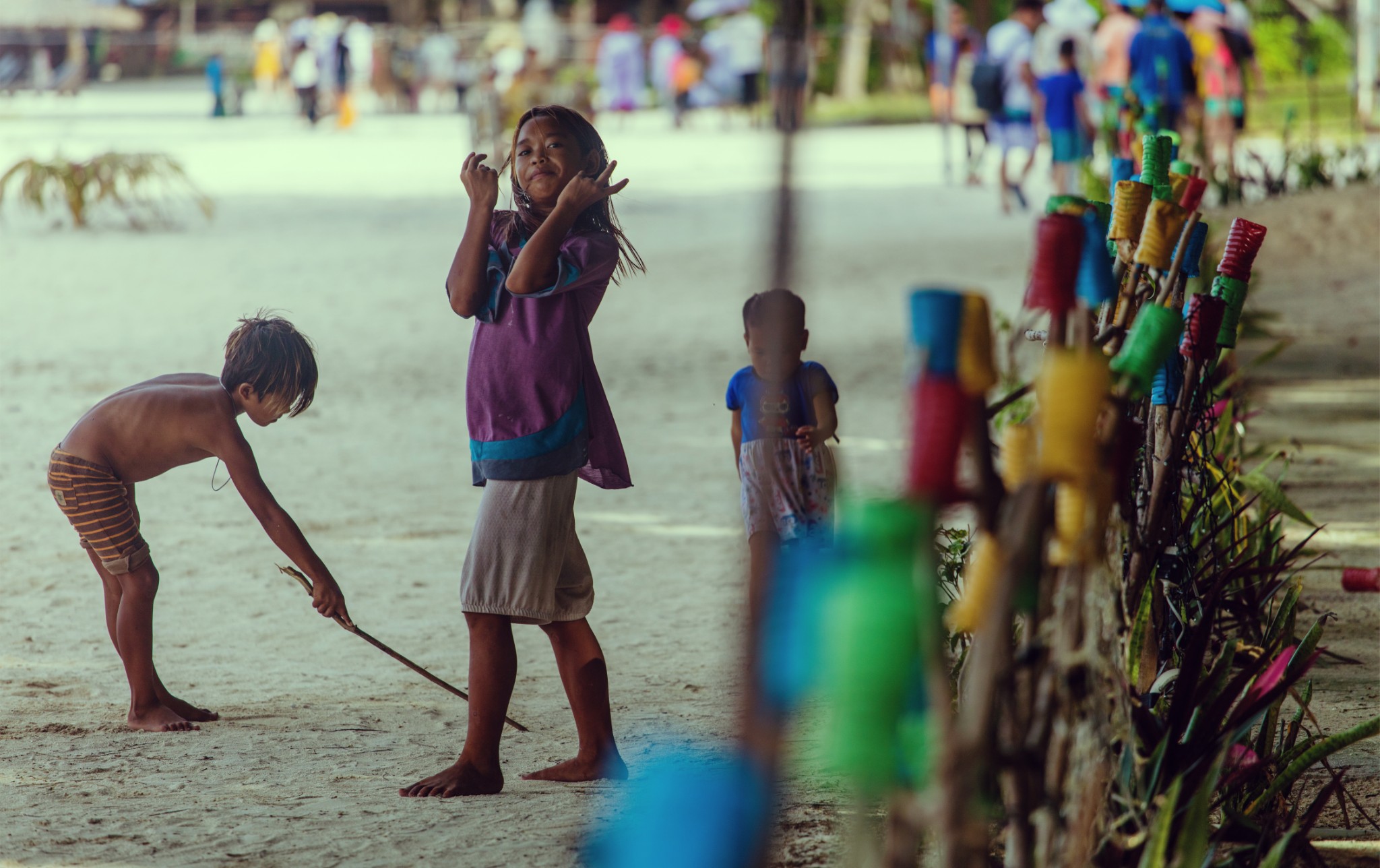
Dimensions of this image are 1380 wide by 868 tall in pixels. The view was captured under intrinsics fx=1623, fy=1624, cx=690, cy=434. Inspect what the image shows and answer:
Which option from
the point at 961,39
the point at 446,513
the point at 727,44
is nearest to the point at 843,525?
the point at 446,513

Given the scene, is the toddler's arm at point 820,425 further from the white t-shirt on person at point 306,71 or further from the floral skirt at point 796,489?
the white t-shirt on person at point 306,71

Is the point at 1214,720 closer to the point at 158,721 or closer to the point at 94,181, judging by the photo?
the point at 158,721

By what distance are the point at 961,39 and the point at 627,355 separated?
11.4m

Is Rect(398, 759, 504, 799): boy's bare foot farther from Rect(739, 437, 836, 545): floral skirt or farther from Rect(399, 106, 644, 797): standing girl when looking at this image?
Rect(739, 437, 836, 545): floral skirt

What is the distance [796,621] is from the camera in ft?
4.09

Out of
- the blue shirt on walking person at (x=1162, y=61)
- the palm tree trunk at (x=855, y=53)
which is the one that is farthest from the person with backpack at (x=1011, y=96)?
the palm tree trunk at (x=855, y=53)

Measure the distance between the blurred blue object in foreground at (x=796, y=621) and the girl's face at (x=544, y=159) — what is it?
1.68m

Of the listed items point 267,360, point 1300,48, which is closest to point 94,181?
point 267,360

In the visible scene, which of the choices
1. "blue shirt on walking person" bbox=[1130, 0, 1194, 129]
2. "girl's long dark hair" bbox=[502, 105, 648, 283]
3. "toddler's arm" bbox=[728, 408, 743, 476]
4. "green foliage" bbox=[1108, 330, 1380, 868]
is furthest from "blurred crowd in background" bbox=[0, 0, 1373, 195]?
"girl's long dark hair" bbox=[502, 105, 648, 283]

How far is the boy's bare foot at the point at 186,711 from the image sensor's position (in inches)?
128

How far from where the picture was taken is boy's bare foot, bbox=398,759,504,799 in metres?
2.81

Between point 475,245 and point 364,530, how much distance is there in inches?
95.4

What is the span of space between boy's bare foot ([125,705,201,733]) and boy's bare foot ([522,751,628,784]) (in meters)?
0.79

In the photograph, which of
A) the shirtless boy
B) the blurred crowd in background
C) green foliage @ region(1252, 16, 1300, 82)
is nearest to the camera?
the shirtless boy
